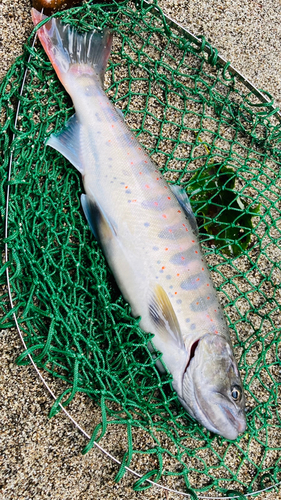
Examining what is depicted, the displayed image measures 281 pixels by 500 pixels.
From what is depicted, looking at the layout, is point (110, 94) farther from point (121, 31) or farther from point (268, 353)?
point (268, 353)

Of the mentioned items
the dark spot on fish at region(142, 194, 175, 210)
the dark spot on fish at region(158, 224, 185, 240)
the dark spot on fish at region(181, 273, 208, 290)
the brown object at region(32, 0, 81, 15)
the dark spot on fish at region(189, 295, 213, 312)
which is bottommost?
the dark spot on fish at region(189, 295, 213, 312)

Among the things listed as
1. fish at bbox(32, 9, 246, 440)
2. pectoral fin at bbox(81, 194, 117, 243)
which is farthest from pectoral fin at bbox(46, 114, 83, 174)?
pectoral fin at bbox(81, 194, 117, 243)

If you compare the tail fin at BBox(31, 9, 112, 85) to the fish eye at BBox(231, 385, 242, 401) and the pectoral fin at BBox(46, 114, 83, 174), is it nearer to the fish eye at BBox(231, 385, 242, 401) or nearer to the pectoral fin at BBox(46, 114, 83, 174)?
the pectoral fin at BBox(46, 114, 83, 174)

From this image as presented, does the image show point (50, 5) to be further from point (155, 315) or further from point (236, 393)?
point (236, 393)

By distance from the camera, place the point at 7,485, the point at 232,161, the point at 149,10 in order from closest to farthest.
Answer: the point at 7,485, the point at 149,10, the point at 232,161

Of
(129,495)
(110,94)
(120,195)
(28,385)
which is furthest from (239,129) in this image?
(129,495)
